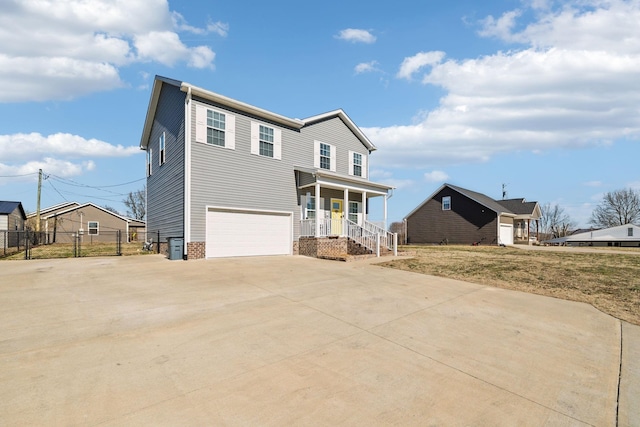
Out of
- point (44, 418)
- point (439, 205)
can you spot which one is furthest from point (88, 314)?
point (439, 205)

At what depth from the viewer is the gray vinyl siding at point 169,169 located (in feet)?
42.9

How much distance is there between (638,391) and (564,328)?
2.04m

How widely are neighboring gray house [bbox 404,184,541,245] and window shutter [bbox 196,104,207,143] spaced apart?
2439 centimetres

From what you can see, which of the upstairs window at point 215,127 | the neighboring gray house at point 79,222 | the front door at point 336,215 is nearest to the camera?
the upstairs window at point 215,127

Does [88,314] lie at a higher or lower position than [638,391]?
higher

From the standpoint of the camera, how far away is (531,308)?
6488 mm

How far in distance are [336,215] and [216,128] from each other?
7.61 metres

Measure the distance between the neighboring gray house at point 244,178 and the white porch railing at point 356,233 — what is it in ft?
0.16

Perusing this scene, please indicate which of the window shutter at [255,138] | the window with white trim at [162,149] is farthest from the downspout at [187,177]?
the window with white trim at [162,149]

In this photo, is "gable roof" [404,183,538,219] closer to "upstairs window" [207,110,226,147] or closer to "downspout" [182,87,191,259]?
"upstairs window" [207,110,226,147]

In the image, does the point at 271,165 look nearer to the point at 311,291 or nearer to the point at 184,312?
the point at 311,291

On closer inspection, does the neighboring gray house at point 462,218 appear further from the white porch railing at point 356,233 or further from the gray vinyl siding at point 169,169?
the gray vinyl siding at point 169,169

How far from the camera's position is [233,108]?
1367 centimetres

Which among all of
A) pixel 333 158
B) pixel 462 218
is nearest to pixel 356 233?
pixel 333 158
